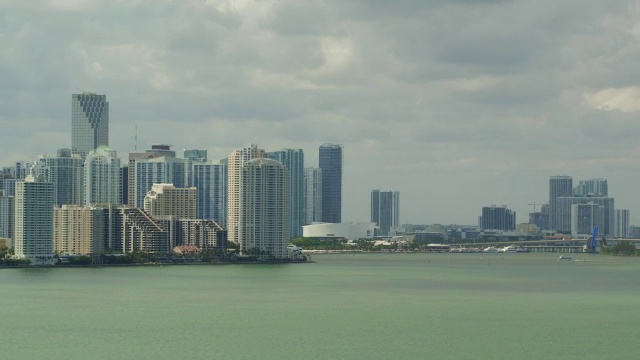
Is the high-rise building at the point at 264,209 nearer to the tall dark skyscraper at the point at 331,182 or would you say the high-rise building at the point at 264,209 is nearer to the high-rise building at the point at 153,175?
the high-rise building at the point at 153,175

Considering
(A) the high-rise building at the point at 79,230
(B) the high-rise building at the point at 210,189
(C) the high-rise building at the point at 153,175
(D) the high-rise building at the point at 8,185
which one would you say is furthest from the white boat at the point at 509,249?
(A) the high-rise building at the point at 79,230

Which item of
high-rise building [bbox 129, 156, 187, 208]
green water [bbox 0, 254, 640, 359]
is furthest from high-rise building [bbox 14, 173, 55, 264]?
high-rise building [bbox 129, 156, 187, 208]

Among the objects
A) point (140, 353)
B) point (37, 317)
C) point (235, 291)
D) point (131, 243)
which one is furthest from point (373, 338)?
point (131, 243)

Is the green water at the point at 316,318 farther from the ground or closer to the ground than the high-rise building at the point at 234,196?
closer to the ground

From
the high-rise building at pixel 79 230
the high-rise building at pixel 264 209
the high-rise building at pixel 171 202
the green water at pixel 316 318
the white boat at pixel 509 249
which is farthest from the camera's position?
the white boat at pixel 509 249

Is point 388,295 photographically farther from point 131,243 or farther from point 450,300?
point 131,243

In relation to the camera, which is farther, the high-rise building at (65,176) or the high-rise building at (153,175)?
the high-rise building at (153,175)

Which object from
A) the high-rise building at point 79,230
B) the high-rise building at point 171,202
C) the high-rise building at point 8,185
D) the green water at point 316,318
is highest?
the high-rise building at point 8,185
